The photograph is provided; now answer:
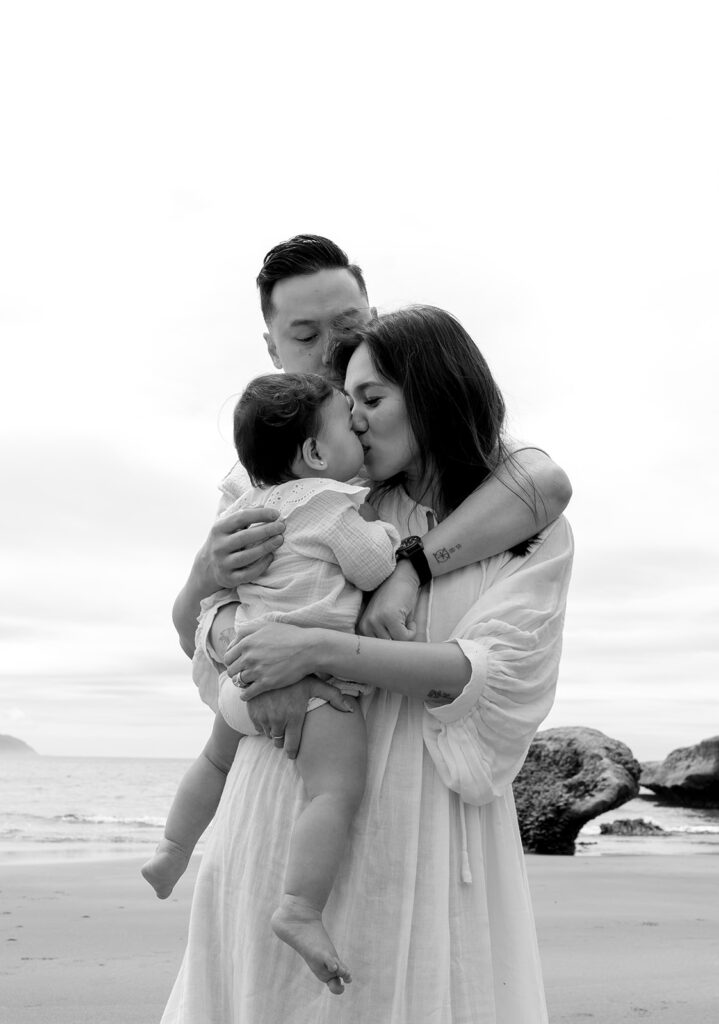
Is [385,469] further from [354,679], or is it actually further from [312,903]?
[312,903]

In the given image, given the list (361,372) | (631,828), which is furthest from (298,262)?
(631,828)

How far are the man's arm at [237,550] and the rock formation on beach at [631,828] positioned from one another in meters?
10.8

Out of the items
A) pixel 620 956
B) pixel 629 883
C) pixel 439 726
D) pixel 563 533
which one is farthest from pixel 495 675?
pixel 629 883

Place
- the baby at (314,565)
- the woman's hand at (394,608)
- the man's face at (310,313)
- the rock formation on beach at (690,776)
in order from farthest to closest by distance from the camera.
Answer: the rock formation on beach at (690,776) → the man's face at (310,313) → the woman's hand at (394,608) → the baby at (314,565)

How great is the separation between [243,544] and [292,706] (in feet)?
1.11

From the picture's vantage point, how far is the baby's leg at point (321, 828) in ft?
6.17

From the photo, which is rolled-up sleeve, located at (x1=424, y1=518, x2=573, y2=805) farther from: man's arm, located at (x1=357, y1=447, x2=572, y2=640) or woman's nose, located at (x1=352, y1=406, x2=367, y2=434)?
woman's nose, located at (x1=352, y1=406, x2=367, y2=434)

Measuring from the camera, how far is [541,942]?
5.94 meters

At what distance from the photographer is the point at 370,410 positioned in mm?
2230

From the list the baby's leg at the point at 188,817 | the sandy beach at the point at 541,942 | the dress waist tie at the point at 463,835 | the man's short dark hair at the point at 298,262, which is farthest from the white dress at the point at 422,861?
the sandy beach at the point at 541,942

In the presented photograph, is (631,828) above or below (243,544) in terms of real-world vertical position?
below

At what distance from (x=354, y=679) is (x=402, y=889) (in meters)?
0.41

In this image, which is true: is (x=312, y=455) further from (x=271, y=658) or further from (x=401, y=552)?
(x=271, y=658)

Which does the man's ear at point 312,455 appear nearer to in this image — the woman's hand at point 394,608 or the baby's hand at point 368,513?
the baby's hand at point 368,513
